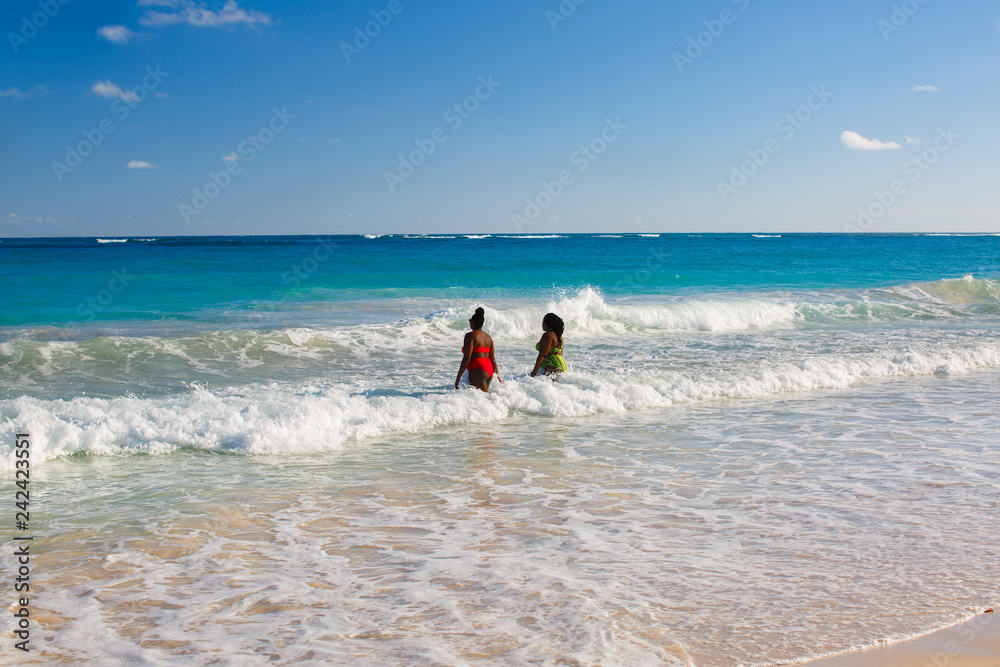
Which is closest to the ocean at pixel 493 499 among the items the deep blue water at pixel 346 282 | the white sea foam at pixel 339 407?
the white sea foam at pixel 339 407

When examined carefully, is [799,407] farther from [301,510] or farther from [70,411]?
[70,411]

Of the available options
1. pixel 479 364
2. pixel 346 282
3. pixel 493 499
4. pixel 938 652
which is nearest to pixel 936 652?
pixel 938 652

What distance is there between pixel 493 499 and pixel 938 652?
316cm

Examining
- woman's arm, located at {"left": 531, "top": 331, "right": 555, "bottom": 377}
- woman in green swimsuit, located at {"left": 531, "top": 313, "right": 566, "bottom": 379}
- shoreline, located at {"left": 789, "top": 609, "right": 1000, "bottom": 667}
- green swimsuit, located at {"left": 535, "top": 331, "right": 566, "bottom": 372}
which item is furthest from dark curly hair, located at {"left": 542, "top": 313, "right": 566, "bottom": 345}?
shoreline, located at {"left": 789, "top": 609, "right": 1000, "bottom": 667}

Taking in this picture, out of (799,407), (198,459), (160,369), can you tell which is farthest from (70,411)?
(799,407)

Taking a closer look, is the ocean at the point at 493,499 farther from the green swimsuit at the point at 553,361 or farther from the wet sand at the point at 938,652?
the green swimsuit at the point at 553,361

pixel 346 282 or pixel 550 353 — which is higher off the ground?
pixel 346 282

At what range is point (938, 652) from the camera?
3.24 meters

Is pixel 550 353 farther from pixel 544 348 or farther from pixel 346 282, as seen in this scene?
pixel 346 282

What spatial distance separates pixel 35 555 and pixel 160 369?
786cm

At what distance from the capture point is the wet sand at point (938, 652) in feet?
10.3

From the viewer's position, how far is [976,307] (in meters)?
22.9

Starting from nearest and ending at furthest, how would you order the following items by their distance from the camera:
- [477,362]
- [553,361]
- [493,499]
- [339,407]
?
[493,499] < [339,407] < [477,362] < [553,361]

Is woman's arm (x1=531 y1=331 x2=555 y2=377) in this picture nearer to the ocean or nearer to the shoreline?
the ocean
